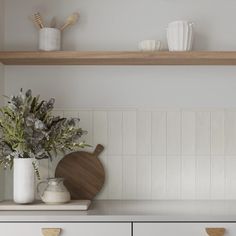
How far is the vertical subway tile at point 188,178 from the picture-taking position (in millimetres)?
2609

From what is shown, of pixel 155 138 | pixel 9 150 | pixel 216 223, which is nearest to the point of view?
pixel 216 223

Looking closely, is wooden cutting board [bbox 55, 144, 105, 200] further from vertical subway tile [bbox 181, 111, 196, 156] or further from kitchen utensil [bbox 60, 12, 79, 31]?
kitchen utensil [bbox 60, 12, 79, 31]

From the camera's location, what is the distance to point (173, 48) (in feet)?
8.09

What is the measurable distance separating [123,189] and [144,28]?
90cm

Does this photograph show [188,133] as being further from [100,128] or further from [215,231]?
[215,231]

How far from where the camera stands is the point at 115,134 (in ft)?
8.61

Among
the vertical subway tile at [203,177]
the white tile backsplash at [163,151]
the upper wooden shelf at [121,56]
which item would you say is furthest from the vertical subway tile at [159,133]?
the upper wooden shelf at [121,56]

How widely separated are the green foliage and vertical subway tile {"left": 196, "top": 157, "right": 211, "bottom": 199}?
721mm

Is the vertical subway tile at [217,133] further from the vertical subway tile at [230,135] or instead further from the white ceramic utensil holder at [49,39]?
the white ceramic utensil holder at [49,39]

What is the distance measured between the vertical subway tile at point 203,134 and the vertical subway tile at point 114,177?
0.44m

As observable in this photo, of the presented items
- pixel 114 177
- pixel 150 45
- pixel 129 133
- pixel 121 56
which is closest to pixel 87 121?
pixel 129 133

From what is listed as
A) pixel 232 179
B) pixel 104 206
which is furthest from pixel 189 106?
pixel 104 206

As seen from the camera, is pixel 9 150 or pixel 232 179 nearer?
→ pixel 9 150

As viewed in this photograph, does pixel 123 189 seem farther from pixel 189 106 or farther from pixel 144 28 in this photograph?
pixel 144 28
